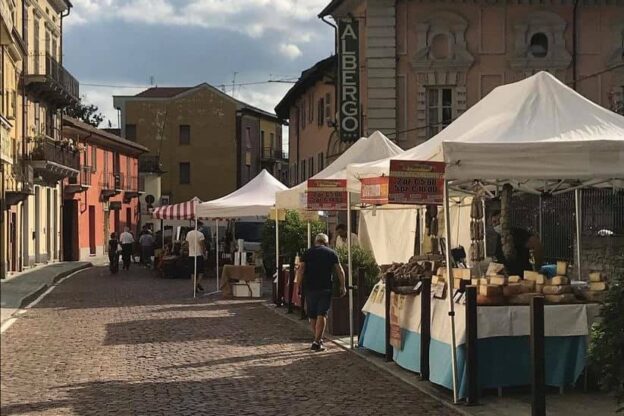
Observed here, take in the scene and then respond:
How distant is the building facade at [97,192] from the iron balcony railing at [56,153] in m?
0.99

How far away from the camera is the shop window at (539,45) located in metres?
31.7

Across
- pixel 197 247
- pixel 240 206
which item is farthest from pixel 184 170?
→ pixel 240 206

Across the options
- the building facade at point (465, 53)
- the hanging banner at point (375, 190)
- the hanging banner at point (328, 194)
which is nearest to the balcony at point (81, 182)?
the building facade at point (465, 53)

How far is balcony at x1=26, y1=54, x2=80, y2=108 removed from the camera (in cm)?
3794

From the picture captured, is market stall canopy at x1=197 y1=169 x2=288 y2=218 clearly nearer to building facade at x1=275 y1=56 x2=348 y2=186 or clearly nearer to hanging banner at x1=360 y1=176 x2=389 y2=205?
hanging banner at x1=360 y1=176 x2=389 y2=205

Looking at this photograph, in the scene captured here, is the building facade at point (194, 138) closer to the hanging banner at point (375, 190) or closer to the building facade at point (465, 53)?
the building facade at point (465, 53)

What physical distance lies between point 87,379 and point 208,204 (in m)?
12.2

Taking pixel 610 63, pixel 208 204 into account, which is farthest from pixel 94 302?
pixel 610 63

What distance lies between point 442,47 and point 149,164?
41.4m

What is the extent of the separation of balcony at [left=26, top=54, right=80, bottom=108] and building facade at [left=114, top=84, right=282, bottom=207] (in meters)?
28.3

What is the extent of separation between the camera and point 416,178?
9.16 m

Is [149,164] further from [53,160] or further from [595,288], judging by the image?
[595,288]

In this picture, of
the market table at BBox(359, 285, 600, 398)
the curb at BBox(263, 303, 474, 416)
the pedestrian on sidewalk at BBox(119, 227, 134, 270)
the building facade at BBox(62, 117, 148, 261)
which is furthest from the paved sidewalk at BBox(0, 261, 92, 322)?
the market table at BBox(359, 285, 600, 398)

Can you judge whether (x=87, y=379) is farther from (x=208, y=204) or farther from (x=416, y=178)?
(x=208, y=204)
